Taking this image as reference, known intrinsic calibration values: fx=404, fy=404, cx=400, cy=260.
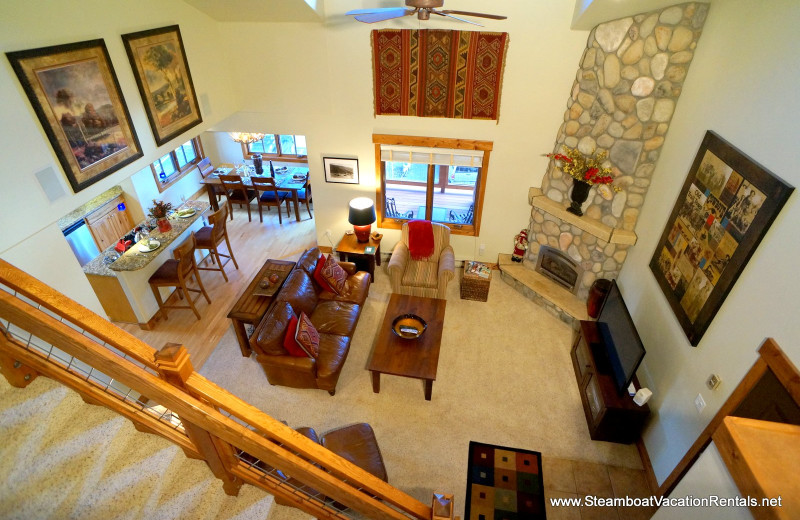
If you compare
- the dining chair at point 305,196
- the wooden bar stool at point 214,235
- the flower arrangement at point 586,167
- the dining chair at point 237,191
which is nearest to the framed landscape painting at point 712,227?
the flower arrangement at point 586,167

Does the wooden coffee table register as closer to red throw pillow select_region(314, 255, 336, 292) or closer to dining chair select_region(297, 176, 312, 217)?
red throw pillow select_region(314, 255, 336, 292)

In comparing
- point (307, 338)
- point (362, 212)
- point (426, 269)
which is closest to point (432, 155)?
point (362, 212)

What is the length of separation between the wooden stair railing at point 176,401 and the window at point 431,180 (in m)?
4.56

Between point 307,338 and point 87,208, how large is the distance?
4.93 meters

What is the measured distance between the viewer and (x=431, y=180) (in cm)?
616

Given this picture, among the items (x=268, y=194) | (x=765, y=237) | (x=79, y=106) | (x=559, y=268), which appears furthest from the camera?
(x=268, y=194)

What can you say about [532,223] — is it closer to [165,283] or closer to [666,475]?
[666,475]

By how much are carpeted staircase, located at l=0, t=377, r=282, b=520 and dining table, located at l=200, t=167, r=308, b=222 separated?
6.17 m

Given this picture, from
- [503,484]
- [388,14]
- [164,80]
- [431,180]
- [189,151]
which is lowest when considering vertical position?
[503,484]

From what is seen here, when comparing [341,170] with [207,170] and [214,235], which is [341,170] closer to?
[214,235]

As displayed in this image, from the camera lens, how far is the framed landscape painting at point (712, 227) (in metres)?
2.83

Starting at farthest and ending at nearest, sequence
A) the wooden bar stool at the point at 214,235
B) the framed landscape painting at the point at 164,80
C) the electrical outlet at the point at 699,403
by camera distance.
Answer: the wooden bar stool at the point at 214,235 < the framed landscape painting at the point at 164,80 < the electrical outlet at the point at 699,403

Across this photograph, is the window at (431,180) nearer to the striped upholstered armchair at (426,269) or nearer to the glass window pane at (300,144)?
the striped upholstered armchair at (426,269)

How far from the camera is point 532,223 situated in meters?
6.07
